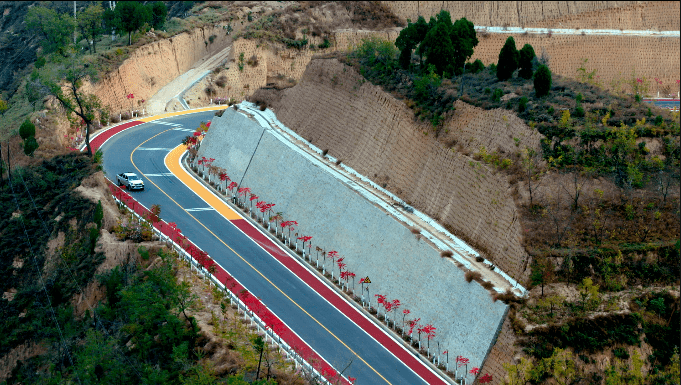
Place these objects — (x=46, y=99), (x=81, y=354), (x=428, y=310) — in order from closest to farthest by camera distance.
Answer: (x=428, y=310) < (x=81, y=354) < (x=46, y=99)

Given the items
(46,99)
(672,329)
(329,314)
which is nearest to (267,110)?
(46,99)

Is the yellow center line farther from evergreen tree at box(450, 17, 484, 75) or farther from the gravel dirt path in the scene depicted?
evergreen tree at box(450, 17, 484, 75)

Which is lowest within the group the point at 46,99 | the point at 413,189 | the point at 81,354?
the point at 81,354

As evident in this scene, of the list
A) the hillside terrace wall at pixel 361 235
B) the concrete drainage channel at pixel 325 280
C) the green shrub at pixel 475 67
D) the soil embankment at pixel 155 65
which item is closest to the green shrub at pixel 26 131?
the concrete drainage channel at pixel 325 280

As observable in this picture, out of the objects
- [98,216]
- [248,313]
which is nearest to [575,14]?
[98,216]

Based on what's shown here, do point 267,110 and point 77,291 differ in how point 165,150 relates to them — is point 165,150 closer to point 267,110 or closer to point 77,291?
point 267,110

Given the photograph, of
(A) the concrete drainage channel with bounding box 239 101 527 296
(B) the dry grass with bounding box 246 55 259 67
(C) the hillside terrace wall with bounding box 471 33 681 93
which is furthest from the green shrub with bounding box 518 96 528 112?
(B) the dry grass with bounding box 246 55 259 67

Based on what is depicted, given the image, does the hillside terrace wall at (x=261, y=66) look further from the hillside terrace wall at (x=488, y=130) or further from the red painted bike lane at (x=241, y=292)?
the hillside terrace wall at (x=488, y=130)
